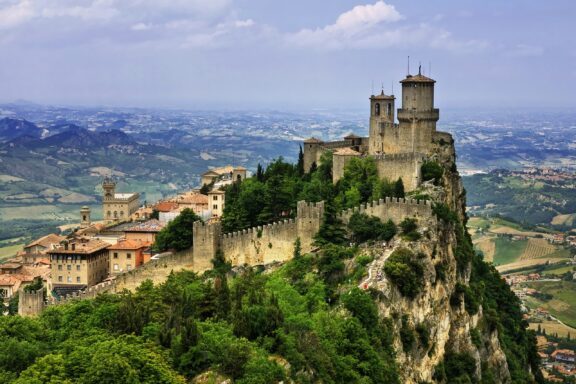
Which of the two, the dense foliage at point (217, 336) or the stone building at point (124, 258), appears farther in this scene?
the stone building at point (124, 258)

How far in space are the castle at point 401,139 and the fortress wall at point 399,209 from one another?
15.1ft

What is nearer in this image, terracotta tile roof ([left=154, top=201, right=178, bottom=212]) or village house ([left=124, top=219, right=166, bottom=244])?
village house ([left=124, top=219, right=166, bottom=244])

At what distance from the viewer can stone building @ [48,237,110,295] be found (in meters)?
56.4

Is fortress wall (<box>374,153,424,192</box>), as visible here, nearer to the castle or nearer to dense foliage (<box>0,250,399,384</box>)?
the castle

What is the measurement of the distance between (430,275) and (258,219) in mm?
13081

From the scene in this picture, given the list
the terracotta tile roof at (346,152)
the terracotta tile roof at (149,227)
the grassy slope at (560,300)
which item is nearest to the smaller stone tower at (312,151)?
the terracotta tile roof at (346,152)

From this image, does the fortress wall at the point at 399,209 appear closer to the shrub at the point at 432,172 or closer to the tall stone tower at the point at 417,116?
the shrub at the point at 432,172

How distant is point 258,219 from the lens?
179ft

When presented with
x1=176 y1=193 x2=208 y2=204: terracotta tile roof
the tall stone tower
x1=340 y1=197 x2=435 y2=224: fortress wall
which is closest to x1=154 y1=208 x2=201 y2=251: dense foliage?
x1=340 y1=197 x2=435 y2=224: fortress wall

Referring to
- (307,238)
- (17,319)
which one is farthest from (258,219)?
(17,319)

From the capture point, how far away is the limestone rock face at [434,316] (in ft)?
143

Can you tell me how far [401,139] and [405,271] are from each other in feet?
53.9

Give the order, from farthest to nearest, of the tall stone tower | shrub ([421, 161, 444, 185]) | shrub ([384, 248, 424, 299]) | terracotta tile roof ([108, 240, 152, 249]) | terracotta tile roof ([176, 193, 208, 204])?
terracotta tile roof ([176, 193, 208, 204]) → terracotta tile roof ([108, 240, 152, 249]) → the tall stone tower → shrub ([421, 161, 444, 185]) → shrub ([384, 248, 424, 299])

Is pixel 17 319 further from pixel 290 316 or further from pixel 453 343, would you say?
pixel 453 343
